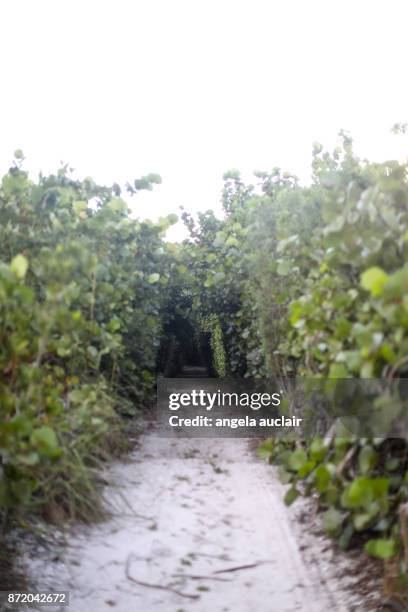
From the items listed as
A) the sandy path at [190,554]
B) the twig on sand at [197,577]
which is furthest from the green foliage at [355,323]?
the twig on sand at [197,577]

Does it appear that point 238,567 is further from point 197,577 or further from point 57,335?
point 57,335

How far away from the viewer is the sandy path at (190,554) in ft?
11.0

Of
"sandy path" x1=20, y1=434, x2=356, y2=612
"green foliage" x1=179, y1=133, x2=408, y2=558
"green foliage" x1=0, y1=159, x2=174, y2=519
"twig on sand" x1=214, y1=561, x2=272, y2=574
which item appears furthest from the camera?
"twig on sand" x1=214, y1=561, x2=272, y2=574

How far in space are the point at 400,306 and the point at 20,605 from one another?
86.0 inches

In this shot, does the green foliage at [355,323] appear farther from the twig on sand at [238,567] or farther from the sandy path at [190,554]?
the twig on sand at [238,567]

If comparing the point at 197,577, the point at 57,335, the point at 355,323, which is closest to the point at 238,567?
the point at 197,577

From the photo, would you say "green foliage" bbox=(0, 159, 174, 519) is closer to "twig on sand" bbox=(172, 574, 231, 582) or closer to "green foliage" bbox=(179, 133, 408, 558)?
"twig on sand" bbox=(172, 574, 231, 582)

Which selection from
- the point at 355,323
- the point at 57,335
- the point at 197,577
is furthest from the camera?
the point at 197,577

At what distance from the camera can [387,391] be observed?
2037 mm

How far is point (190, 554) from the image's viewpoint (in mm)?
3916

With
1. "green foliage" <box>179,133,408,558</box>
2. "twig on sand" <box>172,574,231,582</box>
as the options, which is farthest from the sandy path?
"green foliage" <box>179,133,408,558</box>

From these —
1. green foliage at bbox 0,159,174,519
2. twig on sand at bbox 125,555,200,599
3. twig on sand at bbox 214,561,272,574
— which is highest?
green foliage at bbox 0,159,174,519

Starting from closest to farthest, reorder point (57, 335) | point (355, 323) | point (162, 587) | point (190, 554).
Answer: point (355, 323)
point (57, 335)
point (162, 587)
point (190, 554)

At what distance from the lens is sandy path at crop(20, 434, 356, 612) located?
3.34 meters
